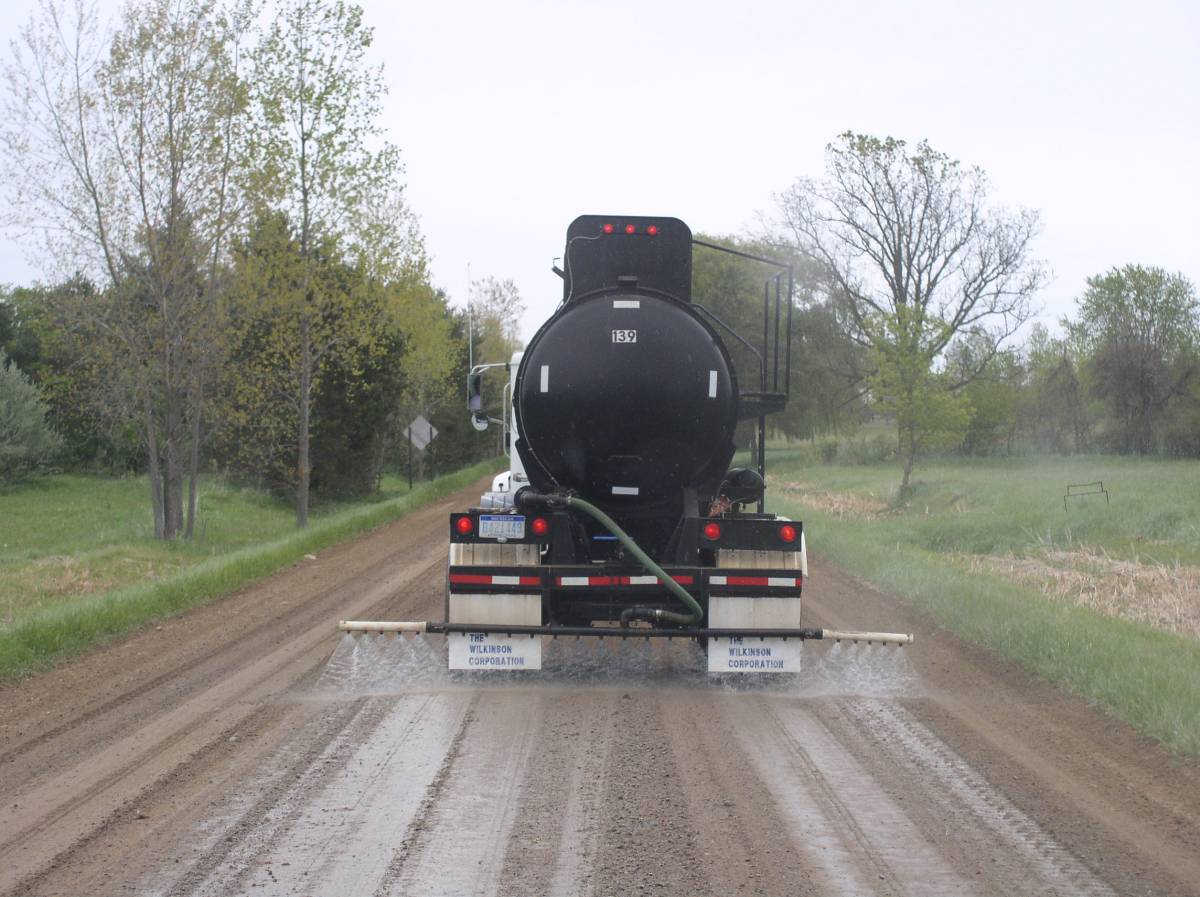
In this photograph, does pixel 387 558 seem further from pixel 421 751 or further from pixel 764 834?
pixel 764 834

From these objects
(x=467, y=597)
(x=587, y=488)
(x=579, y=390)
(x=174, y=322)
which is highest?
Answer: (x=174, y=322)

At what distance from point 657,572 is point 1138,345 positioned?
199 feet

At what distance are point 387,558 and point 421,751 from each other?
37.9 ft

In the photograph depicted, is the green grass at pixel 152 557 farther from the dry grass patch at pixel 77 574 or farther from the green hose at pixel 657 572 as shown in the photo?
the green hose at pixel 657 572

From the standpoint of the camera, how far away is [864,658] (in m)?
9.76

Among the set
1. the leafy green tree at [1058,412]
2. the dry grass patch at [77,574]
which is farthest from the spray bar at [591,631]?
the leafy green tree at [1058,412]

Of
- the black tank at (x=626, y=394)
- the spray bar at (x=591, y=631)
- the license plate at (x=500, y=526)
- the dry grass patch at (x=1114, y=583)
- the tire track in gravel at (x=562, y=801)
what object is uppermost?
the black tank at (x=626, y=394)

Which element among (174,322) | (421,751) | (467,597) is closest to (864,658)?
(467,597)

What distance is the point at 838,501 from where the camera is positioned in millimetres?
37188

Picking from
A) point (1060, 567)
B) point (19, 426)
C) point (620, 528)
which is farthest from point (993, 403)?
point (620, 528)

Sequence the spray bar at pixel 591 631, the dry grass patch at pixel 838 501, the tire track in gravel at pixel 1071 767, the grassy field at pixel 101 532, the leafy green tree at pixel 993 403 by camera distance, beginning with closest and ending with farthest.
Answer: the tire track in gravel at pixel 1071 767, the spray bar at pixel 591 631, the grassy field at pixel 101 532, the dry grass patch at pixel 838 501, the leafy green tree at pixel 993 403

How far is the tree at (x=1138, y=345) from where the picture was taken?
59688 mm

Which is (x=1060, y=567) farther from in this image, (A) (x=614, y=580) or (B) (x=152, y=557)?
(B) (x=152, y=557)

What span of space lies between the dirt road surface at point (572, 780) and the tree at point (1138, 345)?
55681 millimetres
